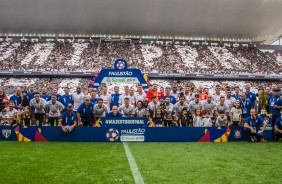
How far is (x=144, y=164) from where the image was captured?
5.84 m

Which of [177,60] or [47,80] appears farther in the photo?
[177,60]

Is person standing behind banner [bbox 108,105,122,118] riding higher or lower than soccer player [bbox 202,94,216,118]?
lower

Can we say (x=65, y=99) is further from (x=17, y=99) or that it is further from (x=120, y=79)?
(x=120, y=79)

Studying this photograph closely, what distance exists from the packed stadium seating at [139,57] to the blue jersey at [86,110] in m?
28.1

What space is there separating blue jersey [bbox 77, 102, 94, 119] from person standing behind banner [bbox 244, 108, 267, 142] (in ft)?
16.4

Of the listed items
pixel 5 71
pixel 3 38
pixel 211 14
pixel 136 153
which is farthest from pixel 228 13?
pixel 136 153

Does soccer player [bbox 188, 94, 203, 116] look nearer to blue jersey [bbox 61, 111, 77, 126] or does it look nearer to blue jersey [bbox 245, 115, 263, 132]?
blue jersey [bbox 245, 115, 263, 132]

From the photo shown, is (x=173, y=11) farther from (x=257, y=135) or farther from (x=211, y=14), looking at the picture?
(x=257, y=135)

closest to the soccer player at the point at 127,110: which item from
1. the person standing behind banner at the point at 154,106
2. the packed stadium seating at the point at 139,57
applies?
the person standing behind banner at the point at 154,106

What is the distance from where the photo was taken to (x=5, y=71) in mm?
36219

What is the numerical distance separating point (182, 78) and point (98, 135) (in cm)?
3088

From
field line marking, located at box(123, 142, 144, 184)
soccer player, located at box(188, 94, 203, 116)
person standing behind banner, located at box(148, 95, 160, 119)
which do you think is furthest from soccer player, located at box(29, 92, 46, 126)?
soccer player, located at box(188, 94, 203, 116)

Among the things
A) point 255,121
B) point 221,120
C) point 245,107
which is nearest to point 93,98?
point 221,120

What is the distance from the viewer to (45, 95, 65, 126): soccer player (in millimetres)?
10406
